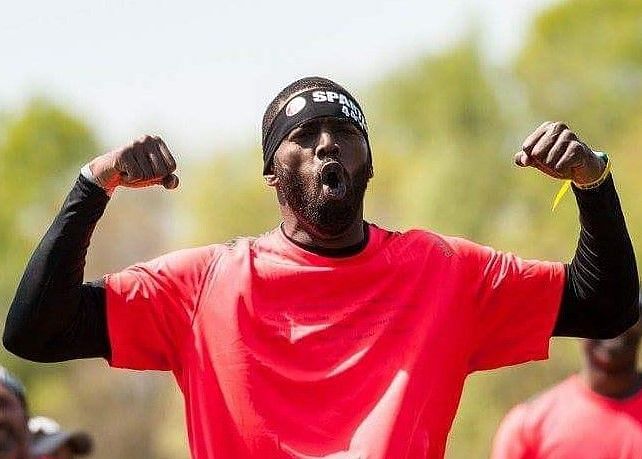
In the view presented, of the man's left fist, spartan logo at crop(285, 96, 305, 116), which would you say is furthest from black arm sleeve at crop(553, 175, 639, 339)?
spartan logo at crop(285, 96, 305, 116)

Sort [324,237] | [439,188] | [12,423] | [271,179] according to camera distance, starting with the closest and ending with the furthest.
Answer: [324,237], [271,179], [12,423], [439,188]

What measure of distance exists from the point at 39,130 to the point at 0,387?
40.2 m

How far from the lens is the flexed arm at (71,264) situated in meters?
5.44

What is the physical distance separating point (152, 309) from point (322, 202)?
604 mm

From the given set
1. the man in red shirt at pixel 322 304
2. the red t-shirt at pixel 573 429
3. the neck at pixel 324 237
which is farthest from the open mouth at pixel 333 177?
the red t-shirt at pixel 573 429

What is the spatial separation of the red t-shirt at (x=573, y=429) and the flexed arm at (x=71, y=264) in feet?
12.9

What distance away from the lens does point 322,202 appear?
5551 millimetres

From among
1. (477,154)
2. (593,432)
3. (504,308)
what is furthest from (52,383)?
(504,308)

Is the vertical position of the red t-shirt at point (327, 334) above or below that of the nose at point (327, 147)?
below

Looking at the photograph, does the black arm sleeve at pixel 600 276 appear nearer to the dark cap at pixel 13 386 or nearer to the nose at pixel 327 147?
the nose at pixel 327 147

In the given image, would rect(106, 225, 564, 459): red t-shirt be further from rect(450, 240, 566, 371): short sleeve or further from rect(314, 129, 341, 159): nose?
rect(314, 129, 341, 159): nose

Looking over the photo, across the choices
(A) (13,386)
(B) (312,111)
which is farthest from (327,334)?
(A) (13,386)

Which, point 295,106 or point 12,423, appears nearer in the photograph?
point 295,106

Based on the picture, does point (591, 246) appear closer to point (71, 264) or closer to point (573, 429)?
point (71, 264)
